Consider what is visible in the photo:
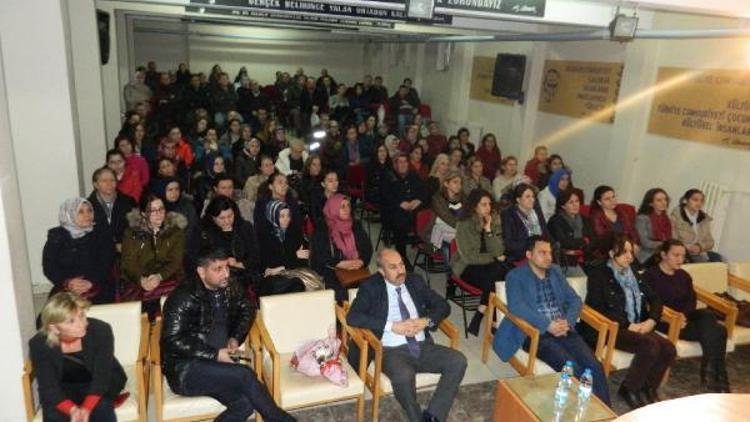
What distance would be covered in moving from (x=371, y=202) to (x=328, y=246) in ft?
8.13

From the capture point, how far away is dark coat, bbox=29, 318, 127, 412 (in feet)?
9.02

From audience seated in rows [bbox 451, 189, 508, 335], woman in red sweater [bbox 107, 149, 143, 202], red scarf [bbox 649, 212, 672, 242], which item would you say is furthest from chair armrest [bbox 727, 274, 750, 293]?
woman in red sweater [bbox 107, 149, 143, 202]

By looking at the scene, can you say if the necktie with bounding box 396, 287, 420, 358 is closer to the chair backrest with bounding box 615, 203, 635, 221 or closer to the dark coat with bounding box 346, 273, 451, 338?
the dark coat with bounding box 346, 273, 451, 338

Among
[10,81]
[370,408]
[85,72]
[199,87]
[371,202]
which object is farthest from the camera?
[199,87]

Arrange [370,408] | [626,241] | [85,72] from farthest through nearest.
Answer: [85,72]
[626,241]
[370,408]

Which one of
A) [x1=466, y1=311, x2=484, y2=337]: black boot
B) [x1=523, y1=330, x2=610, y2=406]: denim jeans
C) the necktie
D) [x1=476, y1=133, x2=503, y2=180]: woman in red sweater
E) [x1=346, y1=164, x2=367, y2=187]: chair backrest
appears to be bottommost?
[x1=466, y1=311, x2=484, y2=337]: black boot

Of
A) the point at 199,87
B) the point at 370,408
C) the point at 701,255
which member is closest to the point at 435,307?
the point at 370,408

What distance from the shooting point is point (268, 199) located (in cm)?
500

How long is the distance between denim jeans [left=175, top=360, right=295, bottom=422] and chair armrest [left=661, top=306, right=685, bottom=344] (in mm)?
2870

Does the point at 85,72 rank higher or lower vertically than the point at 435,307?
higher

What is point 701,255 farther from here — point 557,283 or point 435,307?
point 435,307

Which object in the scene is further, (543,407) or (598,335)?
(598,335)

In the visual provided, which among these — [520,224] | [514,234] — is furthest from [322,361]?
[520,224]

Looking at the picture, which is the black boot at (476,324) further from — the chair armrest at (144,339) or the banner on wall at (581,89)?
the banner on wall at (581,89)
